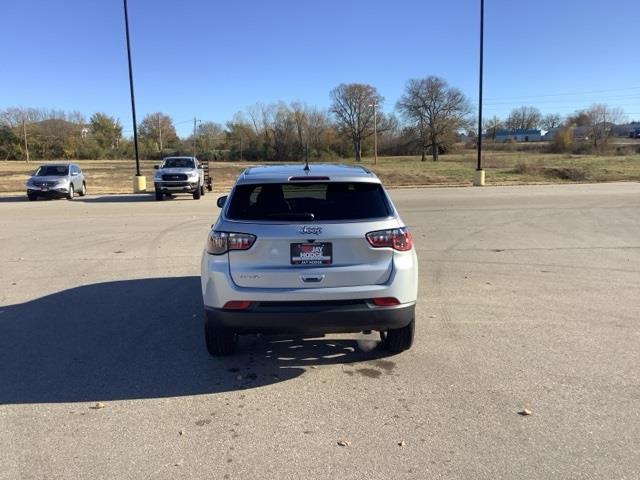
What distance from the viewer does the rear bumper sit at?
4.18m

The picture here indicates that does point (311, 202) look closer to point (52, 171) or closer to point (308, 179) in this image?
point (308, 179)

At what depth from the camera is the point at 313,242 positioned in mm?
4250

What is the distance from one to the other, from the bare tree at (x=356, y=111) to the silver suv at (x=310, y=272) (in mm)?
103625

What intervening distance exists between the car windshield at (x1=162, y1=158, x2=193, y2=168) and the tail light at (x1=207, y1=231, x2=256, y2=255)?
20105 mm

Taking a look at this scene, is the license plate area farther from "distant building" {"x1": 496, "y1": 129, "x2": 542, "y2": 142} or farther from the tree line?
"distant building" {"x1": 496, "y1": 129, "x2": 542, "y2": 142}

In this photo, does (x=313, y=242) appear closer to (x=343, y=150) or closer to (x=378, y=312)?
(x=378, y=312)

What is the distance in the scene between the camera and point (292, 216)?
4324mm

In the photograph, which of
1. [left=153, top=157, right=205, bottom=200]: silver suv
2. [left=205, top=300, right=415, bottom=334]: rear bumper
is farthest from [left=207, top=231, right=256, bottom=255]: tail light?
[left=153, top=157, right=205, bottom=200]: silver suv

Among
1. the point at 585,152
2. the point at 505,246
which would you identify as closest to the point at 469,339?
the point at 505,246

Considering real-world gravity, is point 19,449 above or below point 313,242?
below

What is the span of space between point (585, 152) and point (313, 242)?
100710 millimetres

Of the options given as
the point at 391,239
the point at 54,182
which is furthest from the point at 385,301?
the point at 54,182

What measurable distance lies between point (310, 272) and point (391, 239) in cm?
69

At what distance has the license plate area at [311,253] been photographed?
425 centimetres
